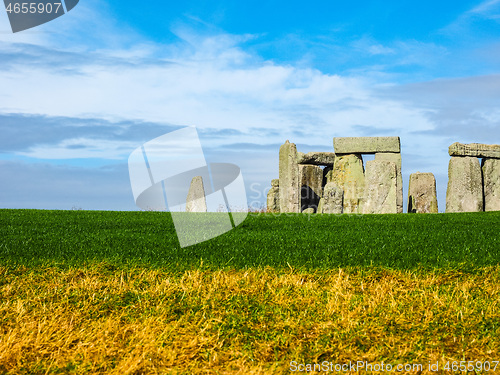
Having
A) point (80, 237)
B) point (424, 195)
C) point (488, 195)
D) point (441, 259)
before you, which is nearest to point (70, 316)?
point (80, 237)

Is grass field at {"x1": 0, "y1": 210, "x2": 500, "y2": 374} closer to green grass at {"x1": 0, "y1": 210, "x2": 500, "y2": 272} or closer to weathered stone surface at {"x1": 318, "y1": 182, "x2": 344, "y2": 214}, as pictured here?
green grass at {"x1": 0, "y1": 210, "x2": 500, "y2": 272}

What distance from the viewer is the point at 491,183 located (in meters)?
16.5

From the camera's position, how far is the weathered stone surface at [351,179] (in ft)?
50.5

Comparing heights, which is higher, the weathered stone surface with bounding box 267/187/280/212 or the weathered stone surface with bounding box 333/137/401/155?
the weathered stone surface with bounding box 333/137/401/155

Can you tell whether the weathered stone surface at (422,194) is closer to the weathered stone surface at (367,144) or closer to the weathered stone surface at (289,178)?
the weathered stone surface at (367,144)

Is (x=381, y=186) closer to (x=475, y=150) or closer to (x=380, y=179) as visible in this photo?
(x=380, y=179)

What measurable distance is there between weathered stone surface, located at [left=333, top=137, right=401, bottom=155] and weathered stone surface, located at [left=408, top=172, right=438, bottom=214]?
4.52ft

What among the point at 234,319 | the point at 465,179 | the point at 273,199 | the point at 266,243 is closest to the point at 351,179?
the point at 273,199

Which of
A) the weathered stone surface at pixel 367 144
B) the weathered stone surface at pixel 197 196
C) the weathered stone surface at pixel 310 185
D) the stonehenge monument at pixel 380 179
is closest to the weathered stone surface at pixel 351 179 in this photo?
the stonehenge monument at pixel 380 179

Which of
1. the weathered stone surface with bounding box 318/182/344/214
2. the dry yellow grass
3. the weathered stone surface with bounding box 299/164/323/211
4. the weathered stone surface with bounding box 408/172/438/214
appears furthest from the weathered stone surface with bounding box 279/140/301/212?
the dry yellow grass

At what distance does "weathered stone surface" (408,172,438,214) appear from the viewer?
16.0 m

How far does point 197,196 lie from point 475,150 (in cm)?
907

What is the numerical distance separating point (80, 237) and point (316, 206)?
966 centimetres

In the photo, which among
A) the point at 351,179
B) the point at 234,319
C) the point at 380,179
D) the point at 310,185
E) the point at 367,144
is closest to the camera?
the point at 234,319
